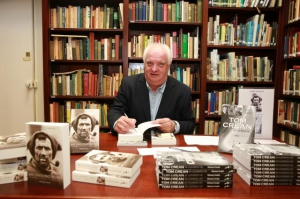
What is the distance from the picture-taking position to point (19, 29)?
323 centimetres

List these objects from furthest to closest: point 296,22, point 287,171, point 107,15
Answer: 1. point 107,15
2. point 296,22
3. point 287,171

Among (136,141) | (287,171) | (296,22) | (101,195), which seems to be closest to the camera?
(101,195)

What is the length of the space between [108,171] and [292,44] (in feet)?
9.12

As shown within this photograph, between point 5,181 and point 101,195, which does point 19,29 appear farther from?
point 101,195

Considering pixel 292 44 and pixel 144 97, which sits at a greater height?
pixel 292 44

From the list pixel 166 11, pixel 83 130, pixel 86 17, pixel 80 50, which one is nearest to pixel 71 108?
pixel 80 50

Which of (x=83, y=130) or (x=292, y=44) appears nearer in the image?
(x=83, y=130)

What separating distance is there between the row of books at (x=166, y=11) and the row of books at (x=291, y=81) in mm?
1197

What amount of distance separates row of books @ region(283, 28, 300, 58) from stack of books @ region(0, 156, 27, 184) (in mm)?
2821

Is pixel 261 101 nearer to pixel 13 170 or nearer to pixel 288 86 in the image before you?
pixel 13 170

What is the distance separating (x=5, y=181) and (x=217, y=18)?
107 inches

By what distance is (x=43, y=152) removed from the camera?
0.78 meters

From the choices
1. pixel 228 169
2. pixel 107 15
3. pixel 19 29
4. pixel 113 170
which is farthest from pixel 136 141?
pixel 19 29

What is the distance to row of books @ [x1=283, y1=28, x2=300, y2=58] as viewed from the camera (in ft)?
8.72
